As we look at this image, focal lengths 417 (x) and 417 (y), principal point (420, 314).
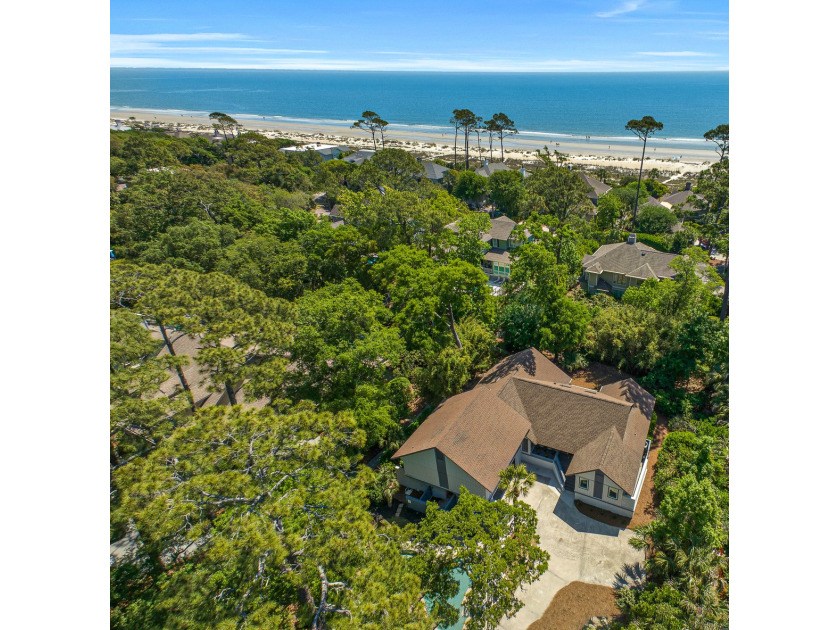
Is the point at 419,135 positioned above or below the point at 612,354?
above

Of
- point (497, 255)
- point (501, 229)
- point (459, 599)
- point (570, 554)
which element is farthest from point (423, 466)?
point (501, 229)

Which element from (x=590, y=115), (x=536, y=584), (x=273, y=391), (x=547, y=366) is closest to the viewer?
(x=536, y=584)

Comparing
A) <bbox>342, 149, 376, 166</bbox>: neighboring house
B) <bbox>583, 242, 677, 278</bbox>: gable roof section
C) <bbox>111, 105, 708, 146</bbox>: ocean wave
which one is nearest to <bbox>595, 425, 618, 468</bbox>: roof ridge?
<bbox>583, 242, 677, 278</bbox>: gable roof section

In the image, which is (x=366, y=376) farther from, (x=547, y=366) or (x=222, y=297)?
(x=547, y=366)

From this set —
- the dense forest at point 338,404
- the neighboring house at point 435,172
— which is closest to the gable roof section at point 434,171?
the neighboring house at point 435,172

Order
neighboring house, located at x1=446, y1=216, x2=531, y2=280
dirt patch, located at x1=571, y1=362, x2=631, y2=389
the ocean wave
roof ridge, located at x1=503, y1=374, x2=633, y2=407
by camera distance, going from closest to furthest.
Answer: roof ridge, located at x1=503, y1=374, x2=633, y2=407, dirt patch, located at x1=571, y1=362, x2=631, y2=389, neighboring house, located at x1=446, y1=216, x2=531, y2=280, the ocean wave

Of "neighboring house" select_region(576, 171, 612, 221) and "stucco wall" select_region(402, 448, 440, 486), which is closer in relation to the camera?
"stucco wall" select_region(402, 448, 440, 486)

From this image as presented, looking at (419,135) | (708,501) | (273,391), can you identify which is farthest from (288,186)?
(419,135)

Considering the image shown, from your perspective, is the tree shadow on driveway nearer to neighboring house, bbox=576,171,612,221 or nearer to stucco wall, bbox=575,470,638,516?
stucco wall, bbox=575,470,638,516
